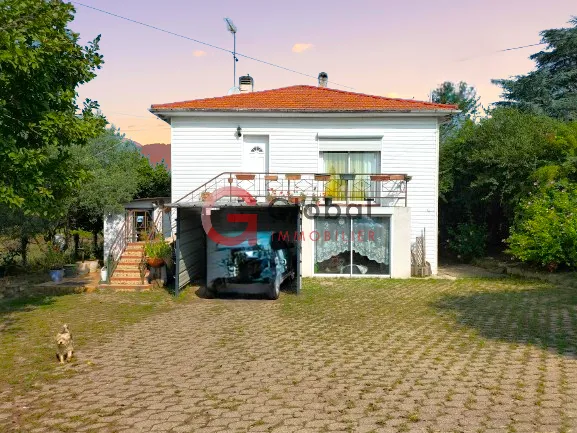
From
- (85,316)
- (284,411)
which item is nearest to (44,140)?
(85,316)

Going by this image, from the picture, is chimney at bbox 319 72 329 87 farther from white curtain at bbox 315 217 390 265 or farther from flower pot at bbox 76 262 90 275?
flower pot at bbox 76 262 90 275

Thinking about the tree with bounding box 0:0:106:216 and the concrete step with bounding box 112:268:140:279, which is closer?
the tree with bounding box 0:0:106:216

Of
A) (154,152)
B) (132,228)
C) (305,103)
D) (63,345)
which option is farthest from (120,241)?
(154,152)

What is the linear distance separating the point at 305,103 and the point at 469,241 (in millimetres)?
8686

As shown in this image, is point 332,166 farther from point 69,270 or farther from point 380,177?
point 69,270

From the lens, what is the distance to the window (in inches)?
605

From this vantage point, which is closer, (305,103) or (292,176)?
(292,176)

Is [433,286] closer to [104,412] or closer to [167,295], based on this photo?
[167,295]

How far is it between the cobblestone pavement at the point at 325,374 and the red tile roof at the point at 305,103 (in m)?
7.13

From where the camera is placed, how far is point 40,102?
9.90 metres

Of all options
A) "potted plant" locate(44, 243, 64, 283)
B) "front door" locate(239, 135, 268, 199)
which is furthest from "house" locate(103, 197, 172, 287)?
"front door" locate(239, 135, 268, 199)

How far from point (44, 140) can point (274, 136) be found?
25.5ft

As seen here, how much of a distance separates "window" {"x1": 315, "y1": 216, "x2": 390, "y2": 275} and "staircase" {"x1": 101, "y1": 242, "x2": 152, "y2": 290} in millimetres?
5443

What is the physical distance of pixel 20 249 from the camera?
58.4 feet
